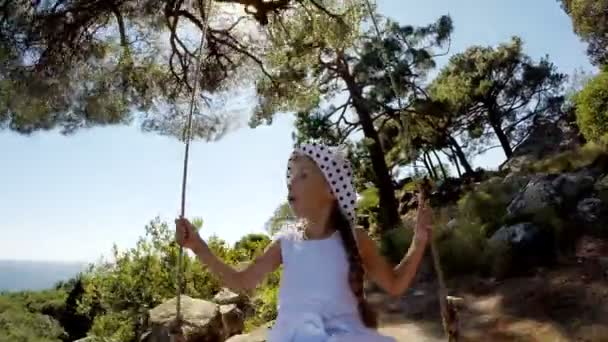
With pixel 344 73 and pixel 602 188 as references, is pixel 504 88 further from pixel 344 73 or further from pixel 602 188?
pixel 602 188

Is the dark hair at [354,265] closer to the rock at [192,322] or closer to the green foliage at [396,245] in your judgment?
the rock at [192,322]

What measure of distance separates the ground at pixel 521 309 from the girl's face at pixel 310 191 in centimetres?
213

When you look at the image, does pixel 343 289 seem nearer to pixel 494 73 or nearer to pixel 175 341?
pixel 175 341

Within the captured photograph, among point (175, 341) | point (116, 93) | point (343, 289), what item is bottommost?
point (175, 341)

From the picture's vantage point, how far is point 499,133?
1664cm

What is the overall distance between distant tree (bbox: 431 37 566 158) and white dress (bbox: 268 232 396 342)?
14.4 metres

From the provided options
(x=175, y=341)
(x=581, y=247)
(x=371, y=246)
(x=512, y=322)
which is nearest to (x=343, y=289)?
(x=371, y=246)

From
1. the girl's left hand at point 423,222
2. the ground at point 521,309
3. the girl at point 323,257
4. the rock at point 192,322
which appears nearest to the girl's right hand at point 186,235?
the girl at point 323,257

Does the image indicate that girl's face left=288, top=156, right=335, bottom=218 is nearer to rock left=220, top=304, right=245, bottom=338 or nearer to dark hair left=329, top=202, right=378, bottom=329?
dark hair left=329, top=202, right=378, bottom=329

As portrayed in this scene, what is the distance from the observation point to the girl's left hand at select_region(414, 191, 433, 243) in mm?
1644

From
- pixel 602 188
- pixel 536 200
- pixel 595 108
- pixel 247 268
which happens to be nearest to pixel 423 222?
pixel 247 268

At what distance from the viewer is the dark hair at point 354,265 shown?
1540mm

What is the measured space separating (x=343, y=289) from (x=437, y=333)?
8.43 ft

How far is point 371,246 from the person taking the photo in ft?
5.40
